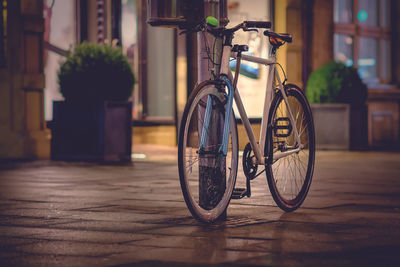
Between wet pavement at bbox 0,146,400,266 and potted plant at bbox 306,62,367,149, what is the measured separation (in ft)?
16.5

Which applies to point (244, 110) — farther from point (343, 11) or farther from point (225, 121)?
point (343, 11)

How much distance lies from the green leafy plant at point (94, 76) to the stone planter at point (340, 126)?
396 centimetres

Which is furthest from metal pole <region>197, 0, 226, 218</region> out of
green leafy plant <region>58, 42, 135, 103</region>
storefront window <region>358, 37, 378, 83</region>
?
storefront window <region>358, 37, 378, 83</region>

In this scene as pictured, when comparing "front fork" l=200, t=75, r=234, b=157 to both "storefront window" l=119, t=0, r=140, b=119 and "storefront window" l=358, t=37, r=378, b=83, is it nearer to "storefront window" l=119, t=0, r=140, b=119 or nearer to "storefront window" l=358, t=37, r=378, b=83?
"storefront window" l=119, t=0, r=140, b=119

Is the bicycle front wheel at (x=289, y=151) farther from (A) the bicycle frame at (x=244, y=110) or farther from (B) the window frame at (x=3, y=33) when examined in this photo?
(B) the window frame at (x=3, y=33)

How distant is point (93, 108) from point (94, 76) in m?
0.43

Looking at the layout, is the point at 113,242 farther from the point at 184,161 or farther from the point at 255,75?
the point at 255,75

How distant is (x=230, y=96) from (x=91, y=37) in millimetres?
9700

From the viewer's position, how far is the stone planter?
41.6ft

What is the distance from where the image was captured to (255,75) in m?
12.9

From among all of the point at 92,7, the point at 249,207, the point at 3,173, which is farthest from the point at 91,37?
the point at 249,207

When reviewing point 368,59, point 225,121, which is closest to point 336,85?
point 368,59

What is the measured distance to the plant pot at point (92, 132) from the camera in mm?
9961

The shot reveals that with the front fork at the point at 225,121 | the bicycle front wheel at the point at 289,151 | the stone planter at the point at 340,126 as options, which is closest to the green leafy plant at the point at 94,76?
the stone planter at the point at 340,126
